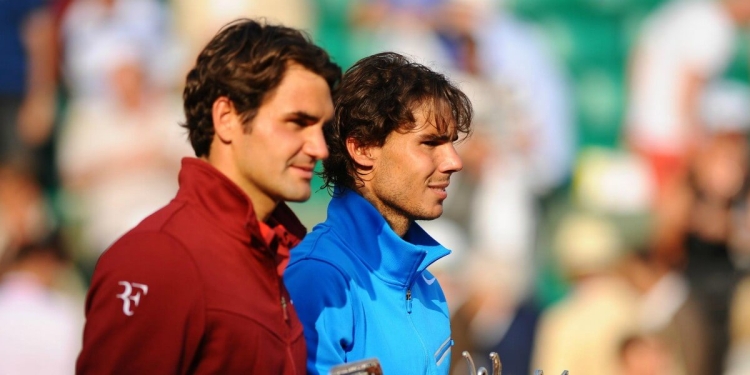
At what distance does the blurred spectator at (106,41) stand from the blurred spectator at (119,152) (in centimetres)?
4

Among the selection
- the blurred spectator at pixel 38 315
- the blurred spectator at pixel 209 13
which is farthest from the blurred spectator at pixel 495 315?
the blurred spectator at pixel 38 315

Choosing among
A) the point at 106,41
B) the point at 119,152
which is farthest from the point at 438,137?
the point at 106,41

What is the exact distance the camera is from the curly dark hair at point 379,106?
2.80 m

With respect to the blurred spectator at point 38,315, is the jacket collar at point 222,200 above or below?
above

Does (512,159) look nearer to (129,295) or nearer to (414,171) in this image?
(414,171)

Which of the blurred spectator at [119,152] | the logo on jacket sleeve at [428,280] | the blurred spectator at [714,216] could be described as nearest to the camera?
the logo on jacket sleeve at [428,280]

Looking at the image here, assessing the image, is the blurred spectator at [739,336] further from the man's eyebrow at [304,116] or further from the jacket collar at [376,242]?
the man's eyebrow at [304,116]

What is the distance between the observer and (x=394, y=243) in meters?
2.70

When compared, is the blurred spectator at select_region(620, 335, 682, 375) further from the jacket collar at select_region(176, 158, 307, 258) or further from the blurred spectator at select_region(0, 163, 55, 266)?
the jacket collar at select_region(176, 158, 307, 258)

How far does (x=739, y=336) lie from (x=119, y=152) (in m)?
4.05

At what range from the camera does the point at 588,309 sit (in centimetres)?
678

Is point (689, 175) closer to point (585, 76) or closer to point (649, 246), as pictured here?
point (649, 246)

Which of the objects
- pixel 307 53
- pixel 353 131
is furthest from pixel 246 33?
pixel 353 131

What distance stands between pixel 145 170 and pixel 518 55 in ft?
8.33
